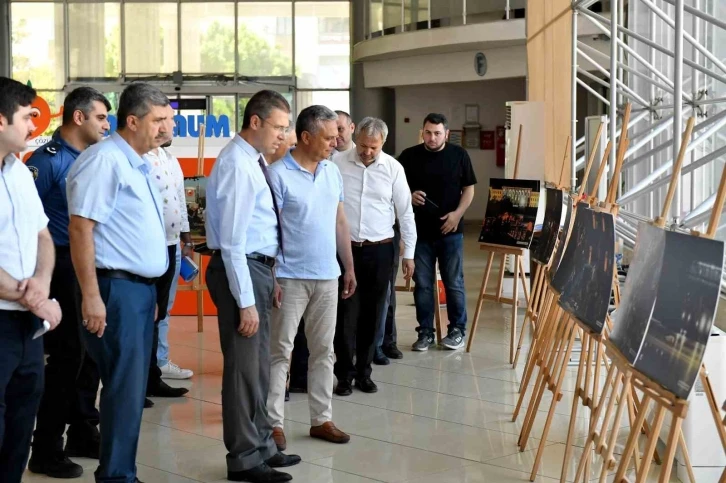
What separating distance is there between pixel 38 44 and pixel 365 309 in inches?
726

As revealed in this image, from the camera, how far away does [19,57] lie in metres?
22.6

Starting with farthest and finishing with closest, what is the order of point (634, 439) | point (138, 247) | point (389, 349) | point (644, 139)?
point (644, 139), point (389, 349), point (138, 247), point (634, 439)

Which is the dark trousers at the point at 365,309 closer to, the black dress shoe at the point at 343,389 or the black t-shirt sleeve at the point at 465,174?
the black dress shoe at the point at 343,389

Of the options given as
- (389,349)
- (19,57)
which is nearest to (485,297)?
(389,349)

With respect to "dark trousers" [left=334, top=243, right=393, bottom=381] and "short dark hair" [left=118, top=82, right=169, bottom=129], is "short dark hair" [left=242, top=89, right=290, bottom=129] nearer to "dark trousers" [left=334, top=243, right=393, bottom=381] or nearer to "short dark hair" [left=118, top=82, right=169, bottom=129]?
"short dark hair" [left=118, top=82, right=169, bottom=129]

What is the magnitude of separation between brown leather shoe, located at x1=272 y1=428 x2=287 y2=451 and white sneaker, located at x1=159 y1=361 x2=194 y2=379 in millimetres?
1829

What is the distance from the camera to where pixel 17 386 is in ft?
11.1

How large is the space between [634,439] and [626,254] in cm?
732

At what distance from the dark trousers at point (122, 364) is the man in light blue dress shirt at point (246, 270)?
388mm

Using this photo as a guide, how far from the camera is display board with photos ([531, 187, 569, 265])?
19.1 feet

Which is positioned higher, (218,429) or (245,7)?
(245,7)

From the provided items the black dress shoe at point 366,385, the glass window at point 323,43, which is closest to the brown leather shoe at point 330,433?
the black dress shoe at point 366,385

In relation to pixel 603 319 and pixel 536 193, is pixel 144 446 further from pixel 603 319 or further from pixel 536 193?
pixel 536 193

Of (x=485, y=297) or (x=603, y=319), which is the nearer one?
(x=603, y=319)
